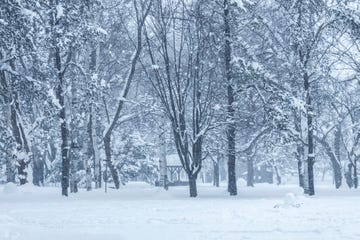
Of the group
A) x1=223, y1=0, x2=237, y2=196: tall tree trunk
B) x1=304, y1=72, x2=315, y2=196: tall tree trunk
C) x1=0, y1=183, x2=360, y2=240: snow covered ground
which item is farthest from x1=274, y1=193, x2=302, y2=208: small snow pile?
x1=304, y1=72, x2=315, y2=196: tall tree trunk

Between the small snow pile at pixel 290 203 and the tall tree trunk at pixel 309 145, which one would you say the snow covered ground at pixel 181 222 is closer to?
the small snow pile at pixel 290 203

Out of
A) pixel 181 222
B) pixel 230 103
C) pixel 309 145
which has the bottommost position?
pixel 181 222

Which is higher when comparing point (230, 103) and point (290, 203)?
point (230, 103)

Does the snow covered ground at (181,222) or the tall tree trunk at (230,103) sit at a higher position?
the tall tree trunk at (230,103)

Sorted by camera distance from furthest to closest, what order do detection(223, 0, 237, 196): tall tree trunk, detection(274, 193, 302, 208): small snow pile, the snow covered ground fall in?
1. detection(223, 0, 237, 196): tall tree trunk
2. detection(274, 193, 302, 208): small snow pile
3. the snow covered ground

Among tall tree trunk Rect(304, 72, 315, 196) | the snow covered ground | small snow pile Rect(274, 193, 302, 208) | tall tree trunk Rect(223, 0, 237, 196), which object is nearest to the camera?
the snow covered ground

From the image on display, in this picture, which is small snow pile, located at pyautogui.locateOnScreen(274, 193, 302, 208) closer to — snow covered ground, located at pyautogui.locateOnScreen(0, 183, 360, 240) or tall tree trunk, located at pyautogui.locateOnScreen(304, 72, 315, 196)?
snow covered ground, located at pyautogui.locateOnScreen(0, 183, 360, 240)

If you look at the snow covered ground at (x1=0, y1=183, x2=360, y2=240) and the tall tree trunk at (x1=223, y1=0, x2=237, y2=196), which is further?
the tall tree trunk at (x1=223, y1=0, x2=237, y2=196)

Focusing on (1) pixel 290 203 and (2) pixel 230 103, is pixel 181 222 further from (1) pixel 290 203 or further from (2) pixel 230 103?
(2) pixel 230 103

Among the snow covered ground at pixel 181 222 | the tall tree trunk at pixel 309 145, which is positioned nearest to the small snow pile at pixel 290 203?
the snow covered ground at pixel 181 222

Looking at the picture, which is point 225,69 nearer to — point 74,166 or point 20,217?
point 74,166

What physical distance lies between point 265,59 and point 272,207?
32.9 feet

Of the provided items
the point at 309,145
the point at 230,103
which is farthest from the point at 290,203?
the point at 309,145

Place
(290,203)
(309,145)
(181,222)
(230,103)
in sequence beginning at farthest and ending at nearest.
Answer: (309,145) < (230,103) < (290,203) < (181,222)
